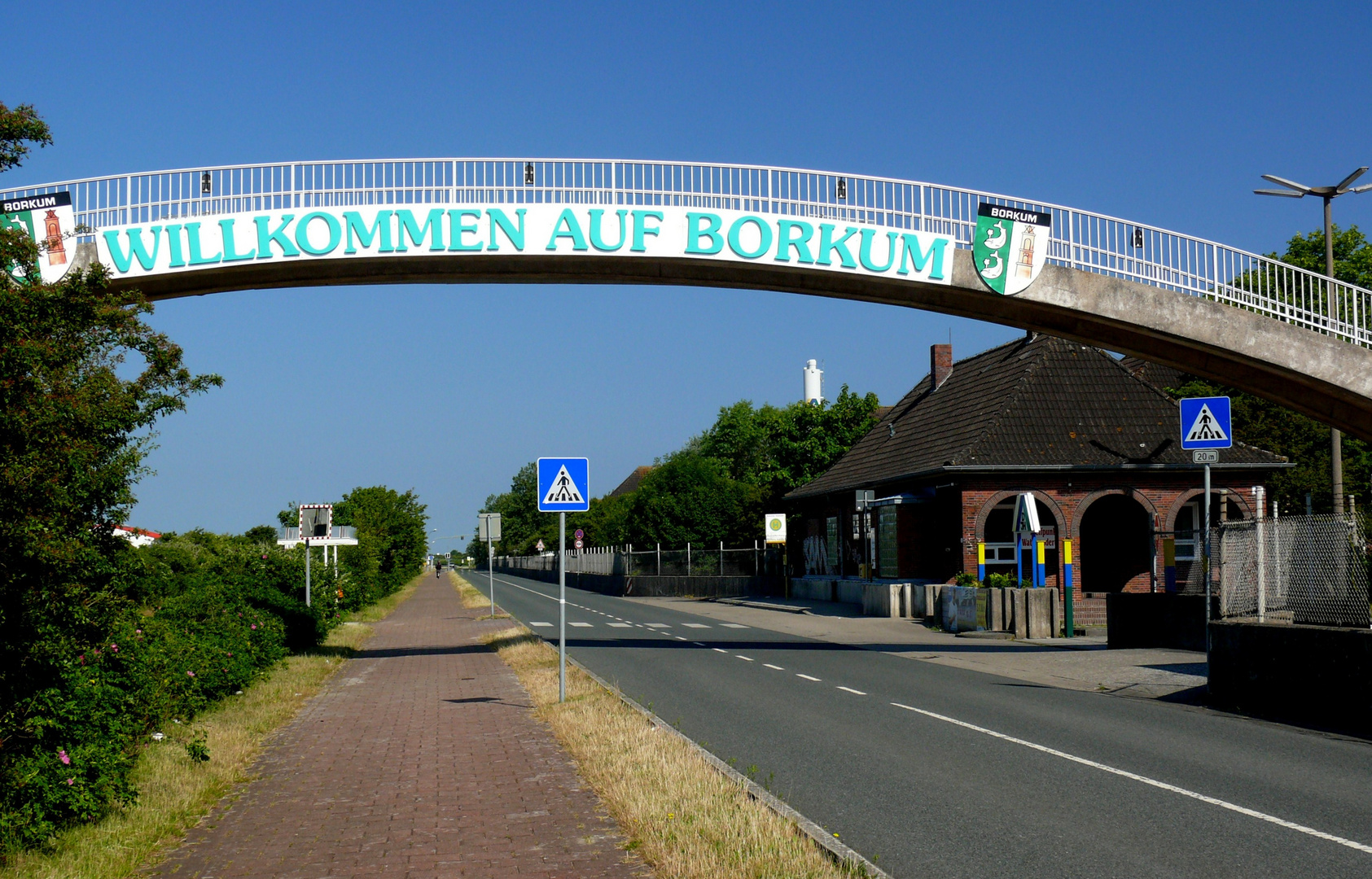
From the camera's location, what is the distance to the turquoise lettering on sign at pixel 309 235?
17.5m

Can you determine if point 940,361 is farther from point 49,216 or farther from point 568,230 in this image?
point 49,216

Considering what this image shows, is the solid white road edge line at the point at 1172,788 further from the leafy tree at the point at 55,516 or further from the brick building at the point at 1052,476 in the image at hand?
the brick building at the point at 1052,476

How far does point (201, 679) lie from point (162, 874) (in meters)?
6.30

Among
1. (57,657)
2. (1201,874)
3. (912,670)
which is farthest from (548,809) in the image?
(912,670)

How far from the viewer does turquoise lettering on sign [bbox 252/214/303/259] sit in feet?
57.3

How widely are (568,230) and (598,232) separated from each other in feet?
1.48

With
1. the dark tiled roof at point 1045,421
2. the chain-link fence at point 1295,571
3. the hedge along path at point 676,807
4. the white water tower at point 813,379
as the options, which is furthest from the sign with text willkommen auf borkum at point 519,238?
the white water tower at point 813,379

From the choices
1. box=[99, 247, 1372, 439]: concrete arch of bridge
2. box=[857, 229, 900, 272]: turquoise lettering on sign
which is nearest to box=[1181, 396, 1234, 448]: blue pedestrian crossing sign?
box=[99, 247, 1372, 439]: concrete arch of bridge

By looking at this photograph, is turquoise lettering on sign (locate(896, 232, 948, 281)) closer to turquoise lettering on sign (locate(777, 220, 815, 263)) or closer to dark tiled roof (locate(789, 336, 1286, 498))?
turquoise lettering on sign (locate(777, 220, 815, 263))

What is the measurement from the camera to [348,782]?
938 cm

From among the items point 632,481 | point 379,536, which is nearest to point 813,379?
point 632,481

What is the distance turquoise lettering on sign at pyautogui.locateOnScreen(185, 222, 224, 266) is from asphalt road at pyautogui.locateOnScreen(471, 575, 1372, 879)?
8.68 m

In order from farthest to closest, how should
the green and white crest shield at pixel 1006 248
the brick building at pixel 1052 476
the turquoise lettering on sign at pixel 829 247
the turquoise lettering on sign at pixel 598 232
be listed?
1. the brick building at pixel 1052 476
2. the green and white crest shield at pixel 1006 248
3. the turquoise lettering on sign at pixel 829 247
4. the turquoise lettering on sign at pixel 598 232

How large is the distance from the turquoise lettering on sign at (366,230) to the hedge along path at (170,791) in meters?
6.43
